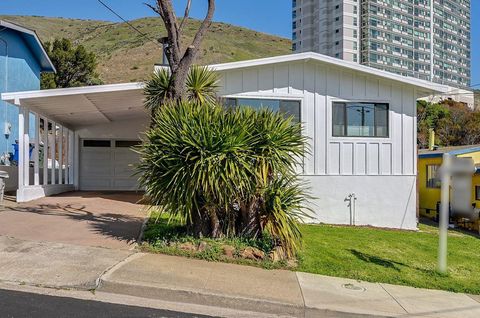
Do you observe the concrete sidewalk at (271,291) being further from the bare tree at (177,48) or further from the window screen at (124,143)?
the window screen at (124,143)

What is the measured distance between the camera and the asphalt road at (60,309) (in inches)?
191

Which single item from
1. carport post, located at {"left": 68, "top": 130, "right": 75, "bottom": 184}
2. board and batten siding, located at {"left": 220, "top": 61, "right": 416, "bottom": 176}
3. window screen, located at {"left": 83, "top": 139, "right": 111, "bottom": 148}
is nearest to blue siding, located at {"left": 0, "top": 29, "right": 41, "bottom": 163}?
carport post, located at {"left": 68, "top": 130, "right": 75, "bottom": 184}

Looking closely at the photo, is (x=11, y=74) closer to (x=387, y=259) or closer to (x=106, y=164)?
(x=106, y=164)

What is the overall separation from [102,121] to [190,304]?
48.0 ft

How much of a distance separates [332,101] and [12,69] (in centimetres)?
1328

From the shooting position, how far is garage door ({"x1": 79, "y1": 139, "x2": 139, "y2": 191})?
19.7 metres

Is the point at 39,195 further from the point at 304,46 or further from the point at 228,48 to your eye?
the point at 304,46

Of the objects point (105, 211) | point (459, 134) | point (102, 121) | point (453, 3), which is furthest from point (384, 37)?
point (105, 211)

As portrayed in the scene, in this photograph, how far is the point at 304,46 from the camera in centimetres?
10994

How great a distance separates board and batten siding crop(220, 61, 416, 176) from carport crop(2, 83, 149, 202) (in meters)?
3.72

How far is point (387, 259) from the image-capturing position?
28.0 feet

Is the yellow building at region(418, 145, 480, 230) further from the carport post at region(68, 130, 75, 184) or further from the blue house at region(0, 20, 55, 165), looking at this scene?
the blue house at region(0, 20, 55, 165)

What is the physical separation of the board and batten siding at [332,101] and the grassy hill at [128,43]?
37.5m

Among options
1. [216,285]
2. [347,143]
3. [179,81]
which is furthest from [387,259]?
[347,143]
